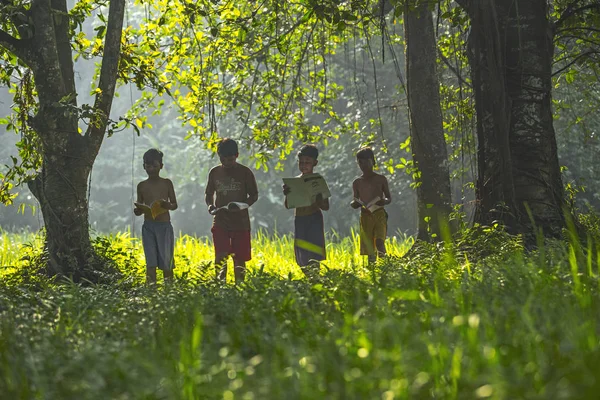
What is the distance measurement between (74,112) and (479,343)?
587 cm

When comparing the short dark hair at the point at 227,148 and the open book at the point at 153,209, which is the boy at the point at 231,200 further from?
the open book at the point at 153,209

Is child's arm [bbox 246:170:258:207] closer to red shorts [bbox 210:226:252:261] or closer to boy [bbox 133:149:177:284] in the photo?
red shorts [bbox 210:226:252:261]

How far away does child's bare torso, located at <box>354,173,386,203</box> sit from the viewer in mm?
9086

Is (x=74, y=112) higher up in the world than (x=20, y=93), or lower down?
lower down

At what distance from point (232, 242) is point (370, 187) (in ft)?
5.42

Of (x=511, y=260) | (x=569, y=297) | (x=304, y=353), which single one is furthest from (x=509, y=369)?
(x=511, y=260)

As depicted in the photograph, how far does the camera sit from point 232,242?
29.0ft

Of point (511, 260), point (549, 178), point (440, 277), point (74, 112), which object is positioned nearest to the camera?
point (440, 277)

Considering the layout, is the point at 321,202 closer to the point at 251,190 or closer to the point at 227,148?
the point at 251,190

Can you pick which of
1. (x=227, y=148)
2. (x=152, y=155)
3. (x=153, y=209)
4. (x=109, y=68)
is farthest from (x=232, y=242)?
(x=109, y=68)

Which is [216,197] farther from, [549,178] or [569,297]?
[569,297]

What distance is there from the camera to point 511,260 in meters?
5.11

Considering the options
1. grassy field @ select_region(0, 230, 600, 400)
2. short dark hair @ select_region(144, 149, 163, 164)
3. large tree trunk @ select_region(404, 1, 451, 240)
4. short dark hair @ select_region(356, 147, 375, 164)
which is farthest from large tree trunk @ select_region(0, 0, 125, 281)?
large tree trunk @ select_region(404, 1, 451, 240)

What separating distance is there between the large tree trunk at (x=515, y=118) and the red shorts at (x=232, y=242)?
2.81 meters
